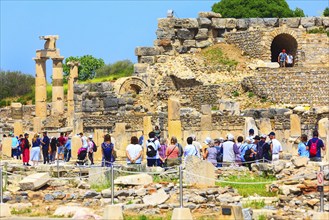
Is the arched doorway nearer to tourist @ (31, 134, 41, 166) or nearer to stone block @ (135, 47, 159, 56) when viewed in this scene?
stone block @ (135, 47, 159, 56)

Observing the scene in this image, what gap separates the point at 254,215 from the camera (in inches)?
957

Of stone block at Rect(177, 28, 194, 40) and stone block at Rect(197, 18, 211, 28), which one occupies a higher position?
stone block at Rect(197, 18, 211, 28)

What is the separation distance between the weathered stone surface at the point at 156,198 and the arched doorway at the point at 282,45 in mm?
32226

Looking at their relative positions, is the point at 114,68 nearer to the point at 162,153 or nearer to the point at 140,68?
the point at 140,68

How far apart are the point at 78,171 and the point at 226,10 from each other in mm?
49512

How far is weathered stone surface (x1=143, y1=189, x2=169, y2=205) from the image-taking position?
26.4m

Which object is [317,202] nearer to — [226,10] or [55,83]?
[55,83]

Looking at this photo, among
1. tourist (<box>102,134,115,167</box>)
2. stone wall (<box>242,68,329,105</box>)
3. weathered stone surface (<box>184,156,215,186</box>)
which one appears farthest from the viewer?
stone wall (<box>242,68,329,105</box>)

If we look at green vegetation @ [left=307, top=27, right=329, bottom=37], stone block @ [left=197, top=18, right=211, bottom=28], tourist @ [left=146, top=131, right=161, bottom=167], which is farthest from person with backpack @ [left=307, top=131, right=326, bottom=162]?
stone block @ [left=197, top=18, right=211, bottom=28]

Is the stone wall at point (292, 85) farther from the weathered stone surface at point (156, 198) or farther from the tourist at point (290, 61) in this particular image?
the weathered stone surface at point (156, 198)

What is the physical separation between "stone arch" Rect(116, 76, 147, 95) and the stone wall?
4847mm

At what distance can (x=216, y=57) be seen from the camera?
5744 centimetres

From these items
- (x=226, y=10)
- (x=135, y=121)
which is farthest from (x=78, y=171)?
(x=226, y=10)

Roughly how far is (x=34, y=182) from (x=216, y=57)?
29.1 meters
